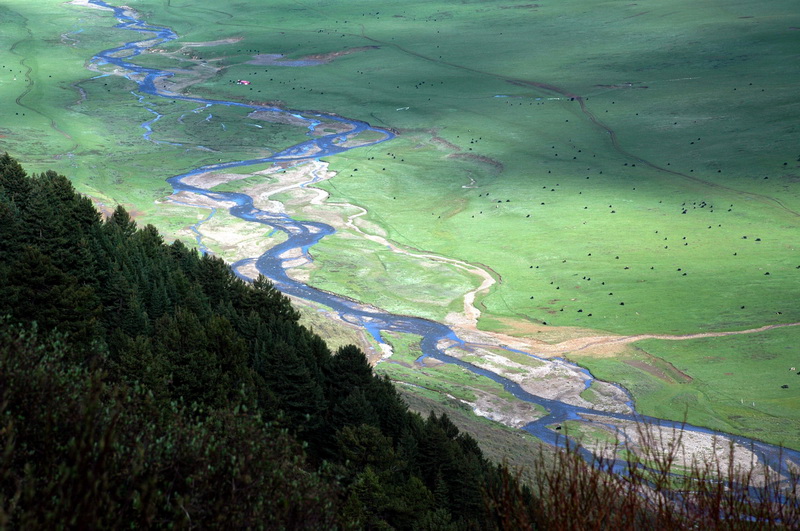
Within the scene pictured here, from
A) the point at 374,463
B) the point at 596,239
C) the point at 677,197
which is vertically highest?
the point at 677,197

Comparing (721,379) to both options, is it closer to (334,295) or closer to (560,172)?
(334,295)

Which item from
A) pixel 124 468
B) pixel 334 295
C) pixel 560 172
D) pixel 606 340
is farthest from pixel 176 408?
pixel 560 172

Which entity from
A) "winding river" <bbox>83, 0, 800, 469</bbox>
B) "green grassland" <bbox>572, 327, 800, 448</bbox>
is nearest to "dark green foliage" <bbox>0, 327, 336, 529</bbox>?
"winding river" <bbox>83, 0, 800, 469</bbox>

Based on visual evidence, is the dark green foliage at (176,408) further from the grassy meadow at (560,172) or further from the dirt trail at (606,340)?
the dirt trail at (606,340)

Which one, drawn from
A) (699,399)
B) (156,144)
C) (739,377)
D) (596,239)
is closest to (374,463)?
(699,399)

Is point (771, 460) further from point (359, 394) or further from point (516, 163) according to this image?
point (516, 163)

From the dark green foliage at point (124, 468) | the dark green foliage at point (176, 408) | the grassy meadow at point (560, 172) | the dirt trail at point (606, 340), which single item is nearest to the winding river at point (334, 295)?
the grassy meadow at point (560, 172)
